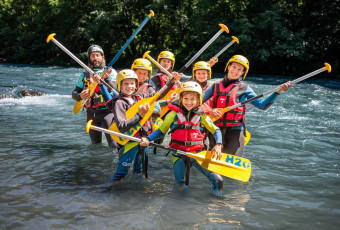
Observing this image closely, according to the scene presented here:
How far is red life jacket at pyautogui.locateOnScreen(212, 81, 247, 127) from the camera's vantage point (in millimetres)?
4277

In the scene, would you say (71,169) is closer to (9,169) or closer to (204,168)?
(9,169)

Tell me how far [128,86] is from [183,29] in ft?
77.5

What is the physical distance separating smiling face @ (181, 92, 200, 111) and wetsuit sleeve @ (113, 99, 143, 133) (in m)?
0.56

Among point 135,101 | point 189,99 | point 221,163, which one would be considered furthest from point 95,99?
point 221,163

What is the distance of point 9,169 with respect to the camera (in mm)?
4637

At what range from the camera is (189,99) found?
3.72 meters

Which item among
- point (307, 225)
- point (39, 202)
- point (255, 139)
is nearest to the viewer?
point (307, 225)

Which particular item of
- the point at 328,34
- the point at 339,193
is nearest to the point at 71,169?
the point at 339,193

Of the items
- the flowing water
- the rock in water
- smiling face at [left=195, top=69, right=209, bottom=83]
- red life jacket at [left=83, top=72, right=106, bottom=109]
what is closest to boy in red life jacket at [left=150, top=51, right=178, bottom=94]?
smiling face at [left=195, top=69, right=209, bottom=83]

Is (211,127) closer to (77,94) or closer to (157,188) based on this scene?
(157,188)

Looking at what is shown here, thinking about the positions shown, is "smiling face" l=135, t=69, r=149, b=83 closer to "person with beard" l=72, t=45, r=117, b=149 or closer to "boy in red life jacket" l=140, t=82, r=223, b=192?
"person with beard" l=72, t=45, r=117, b=149

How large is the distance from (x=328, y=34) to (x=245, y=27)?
5.33 m

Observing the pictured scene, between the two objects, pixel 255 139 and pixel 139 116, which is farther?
pixel 255 139

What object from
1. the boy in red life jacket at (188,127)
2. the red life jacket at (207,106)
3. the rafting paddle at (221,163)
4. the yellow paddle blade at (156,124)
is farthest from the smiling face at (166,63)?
the rafting paddle at (221,163)
